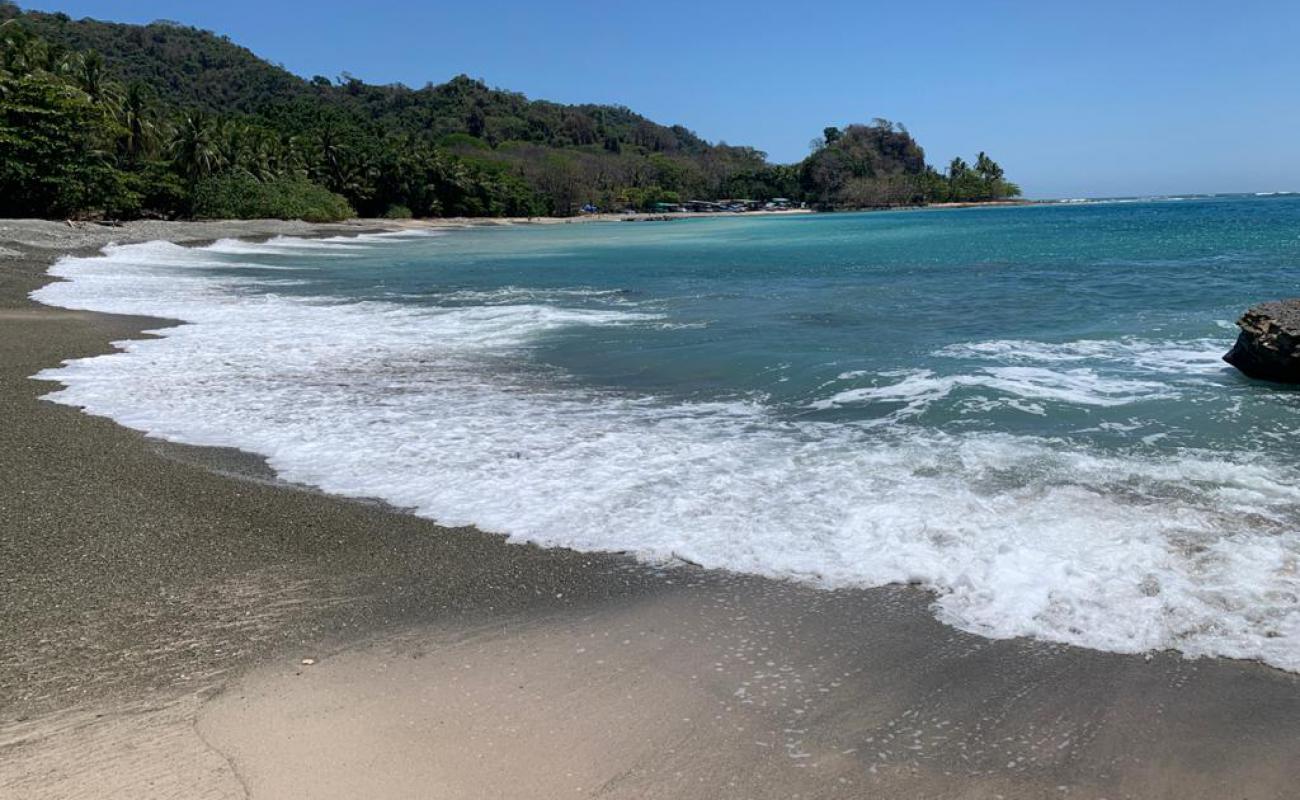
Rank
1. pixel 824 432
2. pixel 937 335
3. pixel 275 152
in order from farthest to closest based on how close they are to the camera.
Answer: pixel 275 152, pixel 937 335, pixel 824 432

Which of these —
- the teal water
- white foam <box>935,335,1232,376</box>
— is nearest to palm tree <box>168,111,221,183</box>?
the teal water

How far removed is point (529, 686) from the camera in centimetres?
373

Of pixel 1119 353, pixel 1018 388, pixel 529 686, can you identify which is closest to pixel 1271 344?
pixel 1119 353

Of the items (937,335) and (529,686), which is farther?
(937,335)

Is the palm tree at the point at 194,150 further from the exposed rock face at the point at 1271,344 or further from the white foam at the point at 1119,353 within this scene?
the exposed rock face at the point at 1271,344

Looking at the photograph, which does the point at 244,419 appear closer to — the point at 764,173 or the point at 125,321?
the point at 125,321

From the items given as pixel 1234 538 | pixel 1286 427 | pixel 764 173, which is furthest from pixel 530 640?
pixel 764 173

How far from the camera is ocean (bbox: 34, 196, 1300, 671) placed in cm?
480

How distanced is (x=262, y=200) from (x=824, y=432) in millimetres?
66636

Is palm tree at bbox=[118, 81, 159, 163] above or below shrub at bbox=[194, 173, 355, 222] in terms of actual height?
above

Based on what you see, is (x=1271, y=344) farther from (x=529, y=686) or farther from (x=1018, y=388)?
(x=529, y=686)

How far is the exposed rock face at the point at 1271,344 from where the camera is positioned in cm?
939

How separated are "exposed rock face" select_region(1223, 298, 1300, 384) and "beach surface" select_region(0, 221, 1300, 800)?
7.29m

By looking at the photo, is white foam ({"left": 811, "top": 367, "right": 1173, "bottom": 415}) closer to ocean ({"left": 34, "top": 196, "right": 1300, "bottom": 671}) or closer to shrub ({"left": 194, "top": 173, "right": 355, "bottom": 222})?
ocean ({"left": 34, "top": 196, "right": 1300, "bottom": 671})
